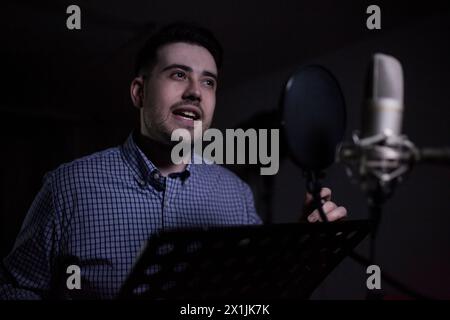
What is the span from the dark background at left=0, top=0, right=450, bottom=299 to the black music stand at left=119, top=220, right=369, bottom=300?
1.83 metres

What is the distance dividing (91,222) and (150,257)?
54 cm

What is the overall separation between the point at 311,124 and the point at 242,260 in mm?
174

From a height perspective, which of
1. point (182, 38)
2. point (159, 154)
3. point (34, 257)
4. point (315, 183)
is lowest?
point (34, 257)

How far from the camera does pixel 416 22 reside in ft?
7.73

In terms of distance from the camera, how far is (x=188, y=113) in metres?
0.92

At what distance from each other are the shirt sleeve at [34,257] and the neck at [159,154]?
0.76 ft

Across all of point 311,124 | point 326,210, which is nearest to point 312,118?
point 311,124

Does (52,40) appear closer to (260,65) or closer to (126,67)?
(126,67)

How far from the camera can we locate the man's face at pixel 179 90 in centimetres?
92

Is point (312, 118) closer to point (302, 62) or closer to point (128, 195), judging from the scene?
point (128, 195)

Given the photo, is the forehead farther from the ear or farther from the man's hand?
the man's hand

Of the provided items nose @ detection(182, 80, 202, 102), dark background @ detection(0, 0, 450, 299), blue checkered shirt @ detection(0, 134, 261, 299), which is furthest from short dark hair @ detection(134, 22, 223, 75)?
dark background @ detection(0, 0, 450, 299)

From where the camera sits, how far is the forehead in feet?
3.09

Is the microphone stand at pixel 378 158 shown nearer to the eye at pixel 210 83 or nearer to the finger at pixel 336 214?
the finger at pixel 336 214
